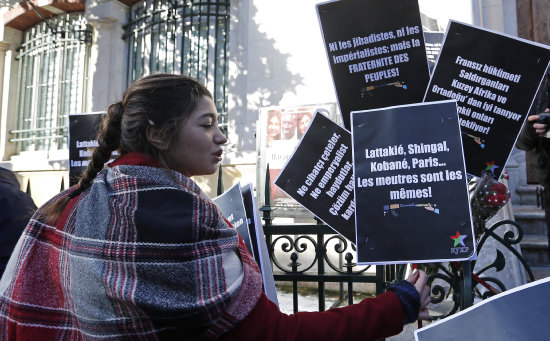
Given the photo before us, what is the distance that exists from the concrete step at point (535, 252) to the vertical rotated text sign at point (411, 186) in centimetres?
309

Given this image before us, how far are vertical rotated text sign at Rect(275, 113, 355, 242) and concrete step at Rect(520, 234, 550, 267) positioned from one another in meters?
2.92

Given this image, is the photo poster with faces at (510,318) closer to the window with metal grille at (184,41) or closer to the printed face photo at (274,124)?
the printed face photo at (274,124)

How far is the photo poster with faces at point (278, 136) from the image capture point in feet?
18.2

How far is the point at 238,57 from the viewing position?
7.01m

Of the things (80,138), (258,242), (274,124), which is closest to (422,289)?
(258,242)

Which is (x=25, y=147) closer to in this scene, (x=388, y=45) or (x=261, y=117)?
(x=261, y=117)

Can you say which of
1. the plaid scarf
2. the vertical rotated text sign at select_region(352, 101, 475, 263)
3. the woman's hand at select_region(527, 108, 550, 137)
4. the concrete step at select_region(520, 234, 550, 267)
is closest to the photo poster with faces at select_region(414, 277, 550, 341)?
the vertical rotated text sign at select_region(352, 101, 475, 263)

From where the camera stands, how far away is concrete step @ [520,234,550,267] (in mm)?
4051

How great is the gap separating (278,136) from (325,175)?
369 cm

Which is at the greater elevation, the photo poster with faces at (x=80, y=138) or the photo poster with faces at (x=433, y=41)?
the photo poster with faces at (x=433, y=41)

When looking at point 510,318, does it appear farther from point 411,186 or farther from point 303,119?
point 303,119

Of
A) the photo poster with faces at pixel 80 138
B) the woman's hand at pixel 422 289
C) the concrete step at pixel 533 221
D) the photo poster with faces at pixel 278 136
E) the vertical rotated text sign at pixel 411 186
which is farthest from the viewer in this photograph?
the photo poster with faces at pixel 278 136

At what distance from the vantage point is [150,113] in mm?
1420

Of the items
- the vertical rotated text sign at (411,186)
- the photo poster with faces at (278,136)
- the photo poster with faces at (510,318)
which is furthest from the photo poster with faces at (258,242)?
the photo poster with faces at (278,136)
